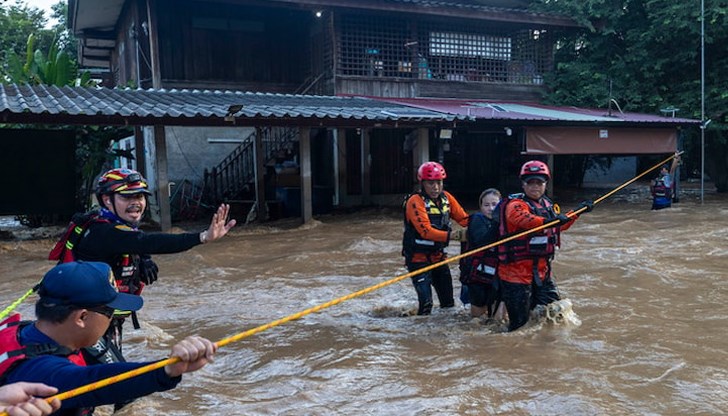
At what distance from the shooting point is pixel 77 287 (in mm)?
1922

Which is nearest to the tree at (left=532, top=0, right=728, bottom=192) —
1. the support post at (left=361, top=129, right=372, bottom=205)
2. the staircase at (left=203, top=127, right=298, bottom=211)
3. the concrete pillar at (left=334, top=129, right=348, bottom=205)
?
the support post at (left=361, top=129, right=372, bottom=205)

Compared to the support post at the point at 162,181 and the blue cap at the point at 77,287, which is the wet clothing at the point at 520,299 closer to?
the blue cap at the point at 77,287

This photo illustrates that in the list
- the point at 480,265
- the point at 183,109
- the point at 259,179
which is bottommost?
the point at 480,265

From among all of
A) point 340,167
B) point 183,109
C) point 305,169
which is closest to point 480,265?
point 183,109

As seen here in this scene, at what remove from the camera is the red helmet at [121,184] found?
318 cm

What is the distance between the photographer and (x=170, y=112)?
10.2m

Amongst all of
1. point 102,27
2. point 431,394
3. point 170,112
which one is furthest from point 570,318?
point 102,27

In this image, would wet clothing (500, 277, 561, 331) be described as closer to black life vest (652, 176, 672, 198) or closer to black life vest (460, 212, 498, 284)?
black life vest (460, 212, 498, 284)

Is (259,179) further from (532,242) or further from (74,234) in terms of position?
(74,234)

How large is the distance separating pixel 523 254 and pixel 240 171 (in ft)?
39.1

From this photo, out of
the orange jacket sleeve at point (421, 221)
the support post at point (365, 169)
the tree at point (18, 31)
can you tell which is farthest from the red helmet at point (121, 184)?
the tree at point (18, 31)

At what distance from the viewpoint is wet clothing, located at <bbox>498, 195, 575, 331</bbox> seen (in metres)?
4.68

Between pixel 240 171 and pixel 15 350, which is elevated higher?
pixel 240 171

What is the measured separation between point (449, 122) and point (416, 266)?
774 cm
